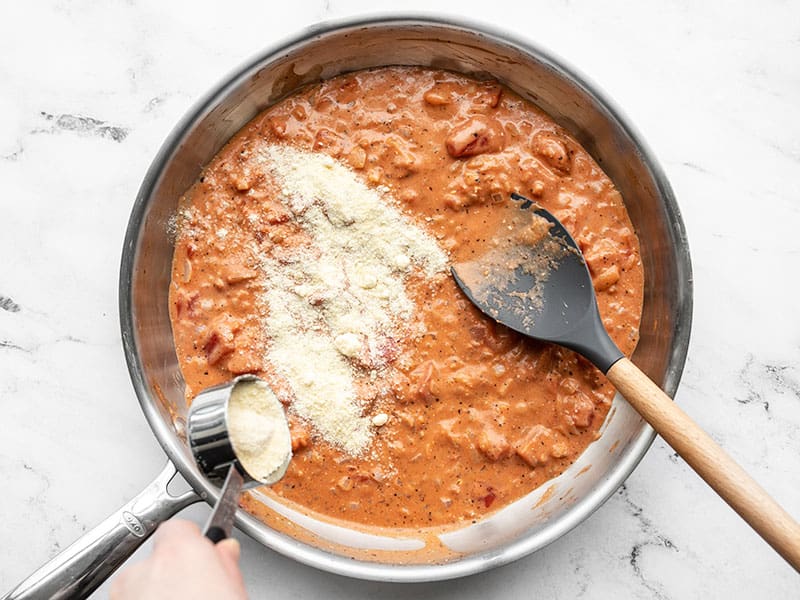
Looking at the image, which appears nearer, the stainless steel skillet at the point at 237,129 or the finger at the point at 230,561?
the finger at the point at 230,561

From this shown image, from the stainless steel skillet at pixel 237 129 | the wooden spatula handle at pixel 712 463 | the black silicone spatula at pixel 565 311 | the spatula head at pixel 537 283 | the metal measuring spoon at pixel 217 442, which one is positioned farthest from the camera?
the spatula head at pixel 537 283

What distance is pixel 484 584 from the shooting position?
294 cm

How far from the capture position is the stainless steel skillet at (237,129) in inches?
102

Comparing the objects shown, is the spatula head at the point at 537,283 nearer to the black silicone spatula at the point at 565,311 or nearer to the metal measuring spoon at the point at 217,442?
the black silicone spatula at the point at 565,311

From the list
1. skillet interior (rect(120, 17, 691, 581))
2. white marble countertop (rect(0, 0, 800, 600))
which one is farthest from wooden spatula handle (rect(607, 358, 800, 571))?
white marble countertop (rect(0, 0, 800, 600))

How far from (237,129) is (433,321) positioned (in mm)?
1103

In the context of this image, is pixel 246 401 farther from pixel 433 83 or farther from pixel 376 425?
pixel 433 83

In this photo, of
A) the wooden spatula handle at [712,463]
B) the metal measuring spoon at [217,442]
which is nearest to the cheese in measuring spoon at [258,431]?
the metal measuring spoon at [217,442]

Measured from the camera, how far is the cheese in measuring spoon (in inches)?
90.7

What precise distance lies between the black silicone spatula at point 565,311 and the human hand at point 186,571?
133cm

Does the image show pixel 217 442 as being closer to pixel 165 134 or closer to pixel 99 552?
pixel 99 552

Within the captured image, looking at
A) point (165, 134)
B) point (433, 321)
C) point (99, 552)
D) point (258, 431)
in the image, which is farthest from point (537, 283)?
point (99, 552)

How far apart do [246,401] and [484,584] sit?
1.26 metres

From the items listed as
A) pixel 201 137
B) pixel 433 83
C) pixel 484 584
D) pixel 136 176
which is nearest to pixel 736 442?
pixel 484 584
